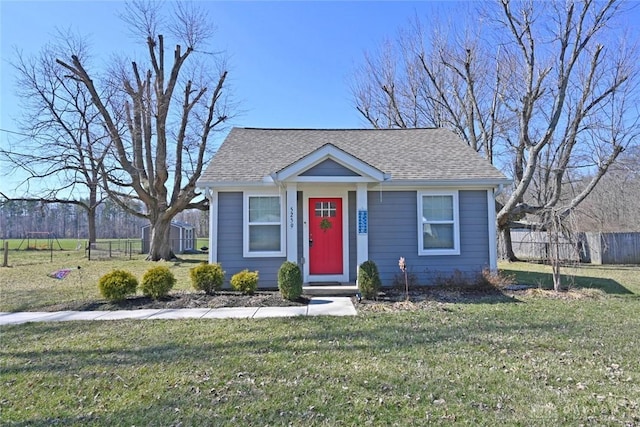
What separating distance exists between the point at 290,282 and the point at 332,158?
301 cm

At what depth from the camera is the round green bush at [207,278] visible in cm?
827

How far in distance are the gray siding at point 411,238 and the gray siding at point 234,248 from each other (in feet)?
8.42

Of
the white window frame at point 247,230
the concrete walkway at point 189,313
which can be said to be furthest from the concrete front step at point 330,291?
the white window frame at point 247,230

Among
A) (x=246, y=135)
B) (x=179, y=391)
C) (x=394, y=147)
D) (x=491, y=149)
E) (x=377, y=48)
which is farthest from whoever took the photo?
(x=377, y=48)

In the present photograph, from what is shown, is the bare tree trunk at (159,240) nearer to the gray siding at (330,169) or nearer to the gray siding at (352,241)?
the gray siding at (352,241)

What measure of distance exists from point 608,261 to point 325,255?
15817 mm

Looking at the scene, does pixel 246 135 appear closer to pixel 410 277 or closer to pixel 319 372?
pixel 410 277

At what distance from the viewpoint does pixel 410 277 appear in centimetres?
893

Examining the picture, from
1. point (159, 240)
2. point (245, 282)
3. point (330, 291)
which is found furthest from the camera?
point (159, 240)

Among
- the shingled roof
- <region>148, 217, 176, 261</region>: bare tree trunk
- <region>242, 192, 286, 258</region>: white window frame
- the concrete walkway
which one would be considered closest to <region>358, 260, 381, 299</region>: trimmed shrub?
the concrete walkway

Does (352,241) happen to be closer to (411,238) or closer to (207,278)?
(411,238)

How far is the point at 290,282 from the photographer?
7559mm

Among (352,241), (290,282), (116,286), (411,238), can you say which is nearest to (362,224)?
(352,241)

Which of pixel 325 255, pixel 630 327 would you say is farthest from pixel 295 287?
pixel 630 327
